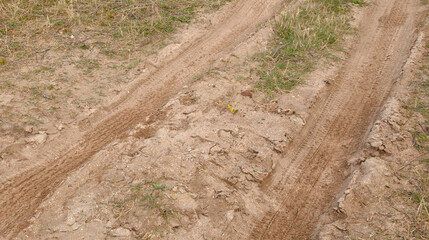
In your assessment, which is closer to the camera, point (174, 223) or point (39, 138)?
point (174, 223)

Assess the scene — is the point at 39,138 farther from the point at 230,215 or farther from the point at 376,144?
the point at 376,144

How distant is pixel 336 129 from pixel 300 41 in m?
2.12

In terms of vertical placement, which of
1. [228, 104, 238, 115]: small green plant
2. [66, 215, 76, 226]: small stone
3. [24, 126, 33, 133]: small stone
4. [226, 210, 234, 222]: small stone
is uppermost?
[24, 126, 33, 133]: small stone

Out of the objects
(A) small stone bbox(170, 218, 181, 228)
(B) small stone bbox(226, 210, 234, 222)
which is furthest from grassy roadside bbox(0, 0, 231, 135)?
(B) small stone bbox(226, 210, 234, 222)

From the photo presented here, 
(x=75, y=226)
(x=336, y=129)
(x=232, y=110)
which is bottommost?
(x=336, y=129)

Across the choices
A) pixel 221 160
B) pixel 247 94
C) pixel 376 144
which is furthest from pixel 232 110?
pixel 376 144

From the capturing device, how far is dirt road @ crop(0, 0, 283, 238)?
4164 millimetres

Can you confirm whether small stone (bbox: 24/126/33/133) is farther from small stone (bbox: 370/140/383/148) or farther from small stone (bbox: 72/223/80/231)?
small stone (bbox: 370/140/383/148)

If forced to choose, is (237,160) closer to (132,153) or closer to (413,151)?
(132,153)

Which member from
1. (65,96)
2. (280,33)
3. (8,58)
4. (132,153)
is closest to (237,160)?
(132,153)

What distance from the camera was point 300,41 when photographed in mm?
6555

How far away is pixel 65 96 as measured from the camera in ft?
18.4

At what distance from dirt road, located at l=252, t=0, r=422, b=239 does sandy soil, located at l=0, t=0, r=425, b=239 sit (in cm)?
2

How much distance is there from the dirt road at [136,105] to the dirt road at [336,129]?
2.19 m
